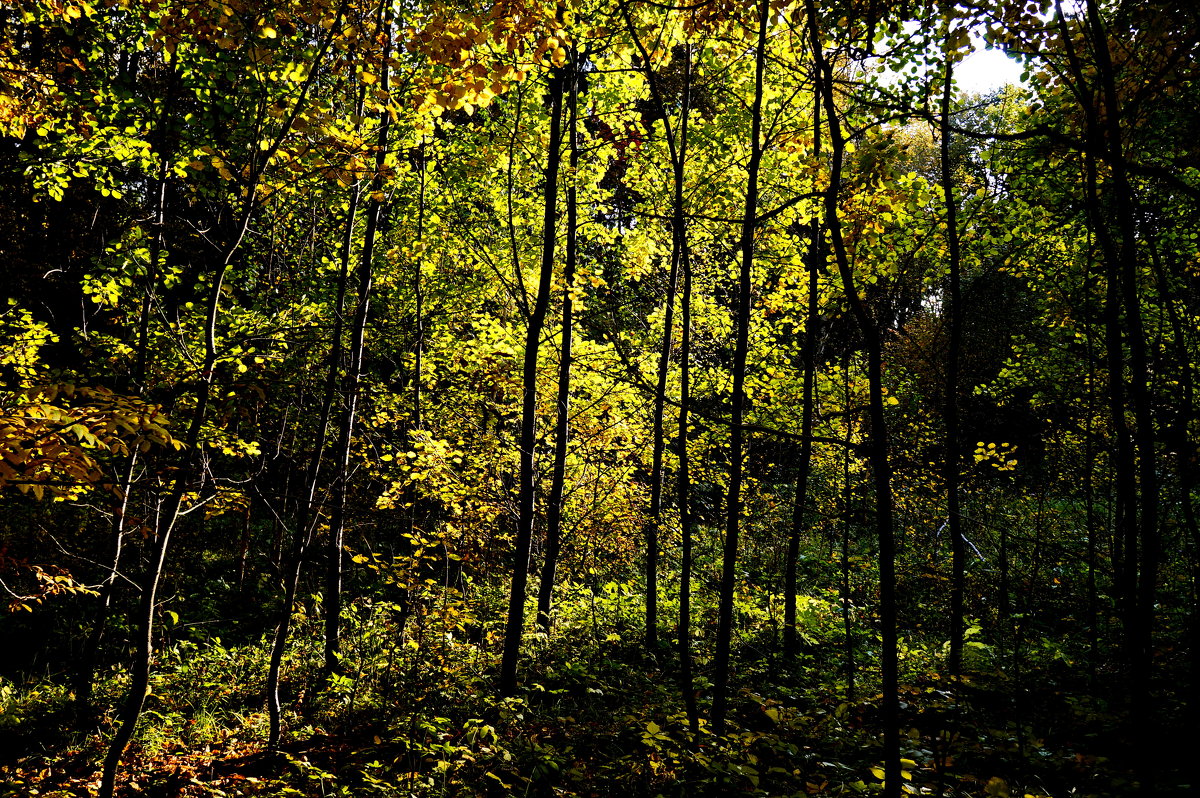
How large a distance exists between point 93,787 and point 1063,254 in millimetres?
15269

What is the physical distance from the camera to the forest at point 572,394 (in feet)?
14.1

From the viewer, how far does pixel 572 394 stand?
527 inches

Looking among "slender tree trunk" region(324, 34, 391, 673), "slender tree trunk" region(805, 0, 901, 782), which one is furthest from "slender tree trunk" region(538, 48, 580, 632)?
"slender tree trunk" region(805, 0, 901, 782)

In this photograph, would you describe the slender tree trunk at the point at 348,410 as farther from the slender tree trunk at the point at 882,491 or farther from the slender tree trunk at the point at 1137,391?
the slender tree trunk at the point at 1137,391

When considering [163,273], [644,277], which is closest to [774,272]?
[644,277]

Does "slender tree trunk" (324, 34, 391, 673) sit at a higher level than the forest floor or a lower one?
higher

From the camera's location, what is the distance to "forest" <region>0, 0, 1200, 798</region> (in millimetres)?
4301

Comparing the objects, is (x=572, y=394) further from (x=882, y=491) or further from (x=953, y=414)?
(x=882, y=491)

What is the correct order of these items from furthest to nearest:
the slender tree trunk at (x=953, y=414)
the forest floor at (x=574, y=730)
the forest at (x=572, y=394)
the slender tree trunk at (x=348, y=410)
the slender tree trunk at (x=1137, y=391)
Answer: the slender tree trunk at (x=348, y=410)
the slender tree trunk at (x=953, y=414)
the forest floor at (x=574, y=730)
the forest at (x=572, y=394)
the slender tree trunk at (x=1137, y=391)

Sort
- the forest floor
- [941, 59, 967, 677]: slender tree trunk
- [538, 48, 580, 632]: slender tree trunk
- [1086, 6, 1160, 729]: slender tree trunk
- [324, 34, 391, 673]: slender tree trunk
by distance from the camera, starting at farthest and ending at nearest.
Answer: [538, 48, 580, 632]: slender tree trunk, [324, 34, 391, 673]: slender tree trunk, [941, 59, 967, 677]: slender tree trunk, the forest floor, [1086, 6, 1160, 729]: slender tree trunk

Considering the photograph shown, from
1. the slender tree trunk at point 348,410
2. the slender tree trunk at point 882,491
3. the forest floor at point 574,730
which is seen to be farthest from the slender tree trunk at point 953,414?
the slender tree trunk at point 348,410

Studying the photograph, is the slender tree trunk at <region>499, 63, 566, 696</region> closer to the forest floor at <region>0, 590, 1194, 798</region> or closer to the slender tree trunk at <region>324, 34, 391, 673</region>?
the forest floor at <region>0, 590, 1194, 798</region>

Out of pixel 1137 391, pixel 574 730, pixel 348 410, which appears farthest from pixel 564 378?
pixel 1137 391

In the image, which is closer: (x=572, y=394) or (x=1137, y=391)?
(x=1137, y=391)
